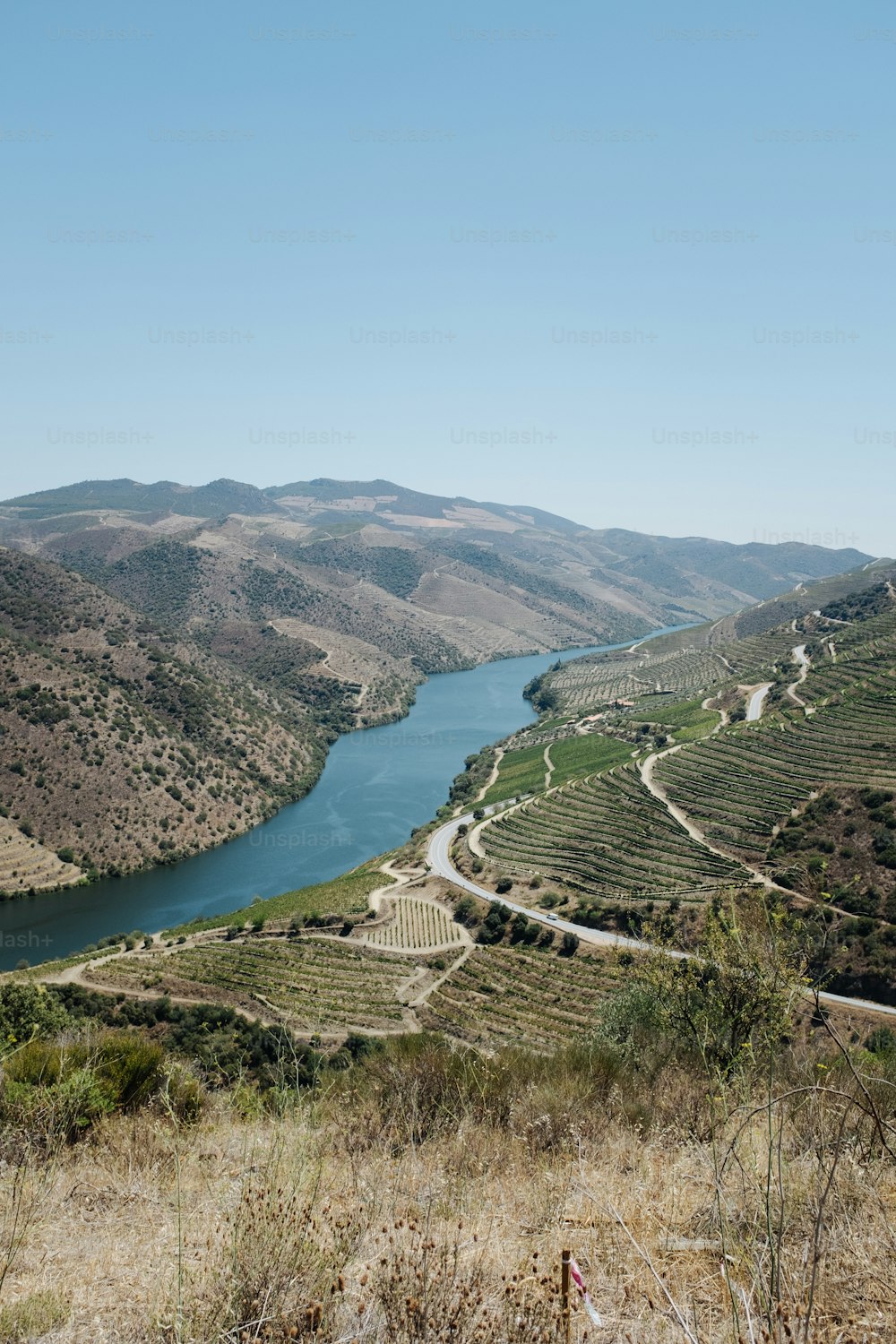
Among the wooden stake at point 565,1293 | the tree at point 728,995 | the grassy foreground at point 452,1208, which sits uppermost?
the wooden stake at point 565,1293

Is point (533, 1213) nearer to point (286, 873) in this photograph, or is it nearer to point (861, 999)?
point (861, 999)

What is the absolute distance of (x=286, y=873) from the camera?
5959cm

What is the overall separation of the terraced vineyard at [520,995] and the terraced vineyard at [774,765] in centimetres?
1294

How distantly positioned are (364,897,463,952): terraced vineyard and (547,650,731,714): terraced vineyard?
5582cm

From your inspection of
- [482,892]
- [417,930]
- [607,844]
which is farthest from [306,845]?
[607,844]

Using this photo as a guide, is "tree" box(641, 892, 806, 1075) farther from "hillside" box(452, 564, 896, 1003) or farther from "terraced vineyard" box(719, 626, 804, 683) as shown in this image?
"terraced vineyard" box(719, 626, 804, 683)

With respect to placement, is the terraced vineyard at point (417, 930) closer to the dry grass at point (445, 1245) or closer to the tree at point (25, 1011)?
the tree at point (25, 1011)

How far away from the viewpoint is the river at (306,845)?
48.6m

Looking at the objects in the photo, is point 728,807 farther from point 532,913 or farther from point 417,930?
point 417,930

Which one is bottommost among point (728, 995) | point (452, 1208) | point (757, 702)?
point (757, 702)

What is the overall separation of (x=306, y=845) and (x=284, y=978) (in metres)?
30.6

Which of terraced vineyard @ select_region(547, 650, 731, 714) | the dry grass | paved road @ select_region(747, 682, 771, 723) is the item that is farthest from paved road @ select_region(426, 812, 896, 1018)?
terraced vineyard @ select_region(547, 650, 731, 714)

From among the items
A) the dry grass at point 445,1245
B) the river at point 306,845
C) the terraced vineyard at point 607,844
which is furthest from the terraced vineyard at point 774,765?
the dry grass at point 445,1245

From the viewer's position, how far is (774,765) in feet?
156
